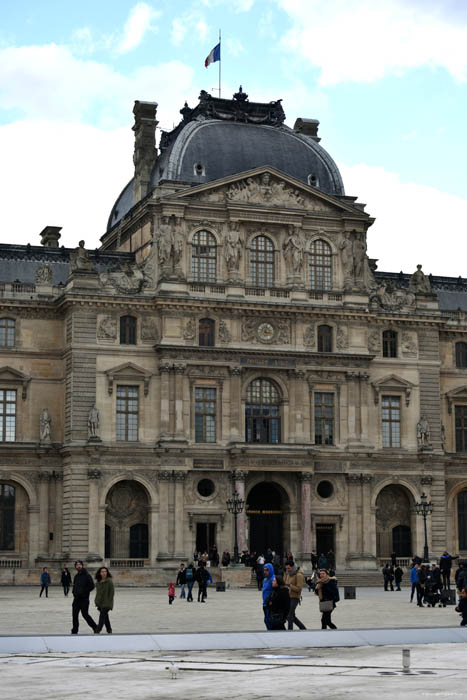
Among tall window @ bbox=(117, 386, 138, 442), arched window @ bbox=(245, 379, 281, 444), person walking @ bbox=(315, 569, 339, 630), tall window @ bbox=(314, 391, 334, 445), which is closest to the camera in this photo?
person walking @ bbox=(315, 569, 339, 630)

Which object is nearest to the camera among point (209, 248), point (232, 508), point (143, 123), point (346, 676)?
point (346, 676)

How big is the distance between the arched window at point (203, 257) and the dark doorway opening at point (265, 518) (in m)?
12.2

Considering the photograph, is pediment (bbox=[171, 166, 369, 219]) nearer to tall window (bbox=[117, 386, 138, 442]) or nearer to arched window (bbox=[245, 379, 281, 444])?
arched window (bbox=[245, 379, 281, 444])

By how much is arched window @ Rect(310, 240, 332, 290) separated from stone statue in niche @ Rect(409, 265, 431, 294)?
225 inches

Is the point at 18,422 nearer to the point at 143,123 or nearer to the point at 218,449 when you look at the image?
the point at 218,449

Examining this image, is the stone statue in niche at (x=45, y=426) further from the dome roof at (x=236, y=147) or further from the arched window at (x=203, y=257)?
the dome roof at (x=236, y=147)

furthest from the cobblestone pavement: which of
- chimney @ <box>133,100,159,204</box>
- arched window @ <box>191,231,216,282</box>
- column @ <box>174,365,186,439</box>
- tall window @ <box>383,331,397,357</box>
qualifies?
chimney @ <box>133,100,159,204</box>

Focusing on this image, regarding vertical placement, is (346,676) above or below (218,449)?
below

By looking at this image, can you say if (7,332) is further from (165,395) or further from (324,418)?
(324,418)

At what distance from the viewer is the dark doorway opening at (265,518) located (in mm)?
71875

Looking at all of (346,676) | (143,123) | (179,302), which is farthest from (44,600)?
(143,123)

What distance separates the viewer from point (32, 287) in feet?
233

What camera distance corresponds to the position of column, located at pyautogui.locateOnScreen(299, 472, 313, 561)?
70.1 metres

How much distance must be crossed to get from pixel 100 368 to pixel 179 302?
18.5 feet
